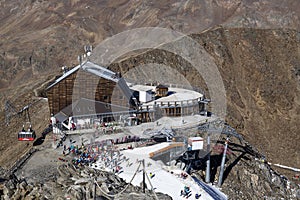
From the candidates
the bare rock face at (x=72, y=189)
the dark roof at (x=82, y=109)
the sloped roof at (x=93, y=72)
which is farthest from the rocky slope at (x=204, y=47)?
the bare rock face at (x=72, y=189)

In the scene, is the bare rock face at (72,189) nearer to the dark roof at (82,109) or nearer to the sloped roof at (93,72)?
the dark roof at (82,109)

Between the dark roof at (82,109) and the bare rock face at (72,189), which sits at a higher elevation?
the dark roof at (82,109)

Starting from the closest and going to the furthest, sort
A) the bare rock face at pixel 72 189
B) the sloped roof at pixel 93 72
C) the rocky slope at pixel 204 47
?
1. the bare rock face at pixel 72 189
2. the sloped roof at pixel 93 72
3. the rocky slope at pixel 204 47

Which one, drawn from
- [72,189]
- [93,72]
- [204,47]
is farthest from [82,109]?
[204,47]

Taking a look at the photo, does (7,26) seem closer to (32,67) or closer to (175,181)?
(32,67)

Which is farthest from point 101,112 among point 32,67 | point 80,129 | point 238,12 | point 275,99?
point 238,12

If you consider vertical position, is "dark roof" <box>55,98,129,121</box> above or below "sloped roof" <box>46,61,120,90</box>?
below

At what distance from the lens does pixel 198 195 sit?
108ft

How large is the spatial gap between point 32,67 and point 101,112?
10136cm

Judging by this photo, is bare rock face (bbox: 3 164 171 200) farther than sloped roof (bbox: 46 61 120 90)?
No

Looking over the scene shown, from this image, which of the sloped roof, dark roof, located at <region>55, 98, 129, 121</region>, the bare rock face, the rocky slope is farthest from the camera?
the rocky slope

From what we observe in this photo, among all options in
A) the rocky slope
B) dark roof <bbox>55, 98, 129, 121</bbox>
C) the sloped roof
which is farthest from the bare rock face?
the rocky slope

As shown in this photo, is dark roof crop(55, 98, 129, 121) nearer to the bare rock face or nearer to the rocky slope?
the bare rock face

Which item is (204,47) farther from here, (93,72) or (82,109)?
(82,109)
